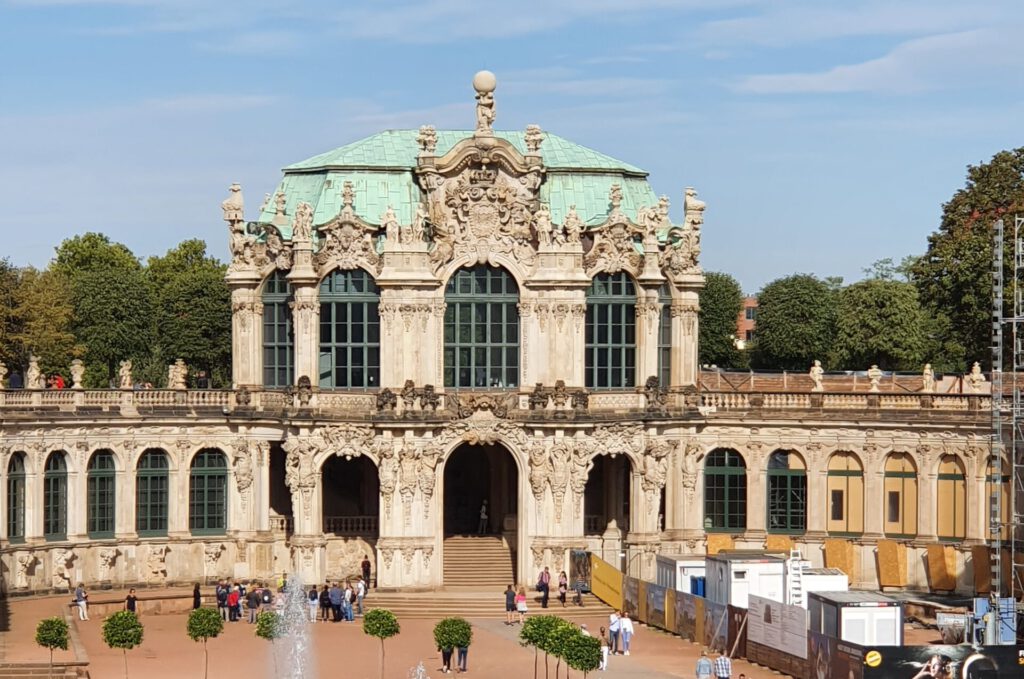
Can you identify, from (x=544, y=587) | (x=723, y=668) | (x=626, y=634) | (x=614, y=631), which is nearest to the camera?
(x=723, y=668)

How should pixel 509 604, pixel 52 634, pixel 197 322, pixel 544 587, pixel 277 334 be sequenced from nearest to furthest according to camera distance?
pixel 52 634 → pixel 509 604 → pixel 544 587 → pixel 277 334 → pixel 197 322

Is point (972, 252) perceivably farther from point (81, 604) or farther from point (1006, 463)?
point (81, 604)

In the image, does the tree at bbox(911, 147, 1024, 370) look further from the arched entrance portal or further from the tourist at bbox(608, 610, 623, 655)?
the tourist at bbox(608, 610, 623, 655)

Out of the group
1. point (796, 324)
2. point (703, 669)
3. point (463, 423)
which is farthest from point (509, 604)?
point (796, 324)

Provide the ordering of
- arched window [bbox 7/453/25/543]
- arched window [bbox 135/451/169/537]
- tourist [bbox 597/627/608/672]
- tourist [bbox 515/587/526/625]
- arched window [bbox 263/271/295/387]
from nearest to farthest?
1. tourist [bbox 597/627/608/672]
2. tourist [bbox 515/587/526/625]
3. arched window [bbox 7/453/25/543]
4. arched window [bbox 263/271/295/387]
5. arched window [bbox 135/451/169/537]

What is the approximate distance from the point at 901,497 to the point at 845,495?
2.37 meters

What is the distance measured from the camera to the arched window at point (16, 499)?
9231 centimetres

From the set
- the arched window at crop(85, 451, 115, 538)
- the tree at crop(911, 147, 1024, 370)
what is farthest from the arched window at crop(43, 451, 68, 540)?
the tree at crop(911, 147, 1024, 370)

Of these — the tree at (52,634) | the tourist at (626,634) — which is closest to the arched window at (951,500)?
the tourist at (626,634)

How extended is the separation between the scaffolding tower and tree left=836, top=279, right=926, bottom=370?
44955 millimetres

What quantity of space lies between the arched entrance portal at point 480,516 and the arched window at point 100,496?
12824mm

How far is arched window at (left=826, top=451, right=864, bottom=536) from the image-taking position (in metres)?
97.1

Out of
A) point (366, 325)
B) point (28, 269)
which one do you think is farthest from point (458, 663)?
point (28, 269)

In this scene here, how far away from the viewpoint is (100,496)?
95.4 metres
